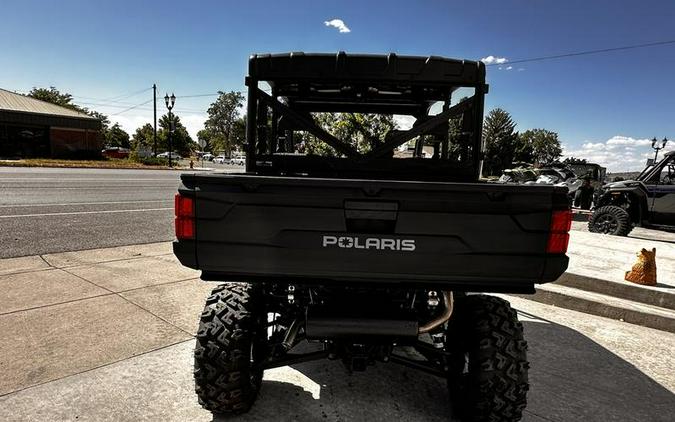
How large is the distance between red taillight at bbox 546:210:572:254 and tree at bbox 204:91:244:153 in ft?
391

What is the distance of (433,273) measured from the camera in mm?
2092

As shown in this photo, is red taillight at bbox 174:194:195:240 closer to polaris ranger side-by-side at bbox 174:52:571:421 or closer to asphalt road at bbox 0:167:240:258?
polaris ranger side-by-side at bbox 174:52:571:421

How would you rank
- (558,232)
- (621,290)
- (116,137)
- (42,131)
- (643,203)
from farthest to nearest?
1. (116,137)
2. (42,131)
3. (643,203)
4. (621,290)
5. (558,232)

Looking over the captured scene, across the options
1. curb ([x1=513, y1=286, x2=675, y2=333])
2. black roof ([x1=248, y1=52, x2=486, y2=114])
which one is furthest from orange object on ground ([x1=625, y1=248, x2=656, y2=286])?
black roof ([x1=248, y1=52, x2=486, y2=114])

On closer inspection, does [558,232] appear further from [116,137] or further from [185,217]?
[116,137]

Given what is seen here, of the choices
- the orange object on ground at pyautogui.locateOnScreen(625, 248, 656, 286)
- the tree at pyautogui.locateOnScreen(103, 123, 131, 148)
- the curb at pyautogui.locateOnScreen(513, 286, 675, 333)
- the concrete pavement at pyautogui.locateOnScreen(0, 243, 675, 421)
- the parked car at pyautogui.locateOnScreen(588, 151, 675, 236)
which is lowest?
the concrete pavement at pyautogui.locateOnScreen(0, 243, 675, 421)

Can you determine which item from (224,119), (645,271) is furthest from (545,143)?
(645,271)

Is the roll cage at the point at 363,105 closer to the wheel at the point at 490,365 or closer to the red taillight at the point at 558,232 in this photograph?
the red taillight at the point at 558,232

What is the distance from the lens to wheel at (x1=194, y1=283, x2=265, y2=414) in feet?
7.70

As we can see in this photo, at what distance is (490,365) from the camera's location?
7.58 feet

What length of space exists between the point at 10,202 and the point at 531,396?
12.4 meters

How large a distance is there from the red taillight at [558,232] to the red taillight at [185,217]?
5.98 ft

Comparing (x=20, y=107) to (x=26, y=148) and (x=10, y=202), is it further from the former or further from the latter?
(x=10, y=202)

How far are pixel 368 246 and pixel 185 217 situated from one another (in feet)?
3.13
